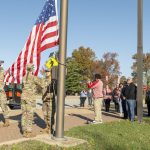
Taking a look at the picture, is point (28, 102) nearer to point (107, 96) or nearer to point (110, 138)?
point (110, 138)

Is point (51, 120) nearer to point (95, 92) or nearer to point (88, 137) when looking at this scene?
point (88, 137)

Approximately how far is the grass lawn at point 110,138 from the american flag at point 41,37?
7.31 feet

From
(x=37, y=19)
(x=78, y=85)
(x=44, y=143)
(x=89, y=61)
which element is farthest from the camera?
(x=89, y=61)

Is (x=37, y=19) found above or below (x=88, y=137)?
above

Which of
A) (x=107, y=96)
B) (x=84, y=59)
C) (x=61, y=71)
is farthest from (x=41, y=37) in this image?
(x=84, y=59)

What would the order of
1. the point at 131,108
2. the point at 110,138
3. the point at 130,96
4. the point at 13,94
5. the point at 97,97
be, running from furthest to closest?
1. the point at 13,94
2. the point at 130,96
3. the point at 131,108
4. the point at 97,97
5. the point at 110,138

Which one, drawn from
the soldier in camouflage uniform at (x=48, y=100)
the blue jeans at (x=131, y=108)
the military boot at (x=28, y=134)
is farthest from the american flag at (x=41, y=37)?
the blue jeans at (x=131, y=108)

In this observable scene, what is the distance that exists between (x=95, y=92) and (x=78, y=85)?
55997 millimetres

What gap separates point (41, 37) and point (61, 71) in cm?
148

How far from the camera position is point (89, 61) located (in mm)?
79375

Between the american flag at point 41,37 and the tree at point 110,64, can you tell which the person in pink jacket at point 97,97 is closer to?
the american flag at point 41,37

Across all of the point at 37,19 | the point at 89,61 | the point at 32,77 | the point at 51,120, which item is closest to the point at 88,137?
the point at 51,120

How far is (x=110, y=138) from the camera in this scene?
10.8 metres

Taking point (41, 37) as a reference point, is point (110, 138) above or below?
below
